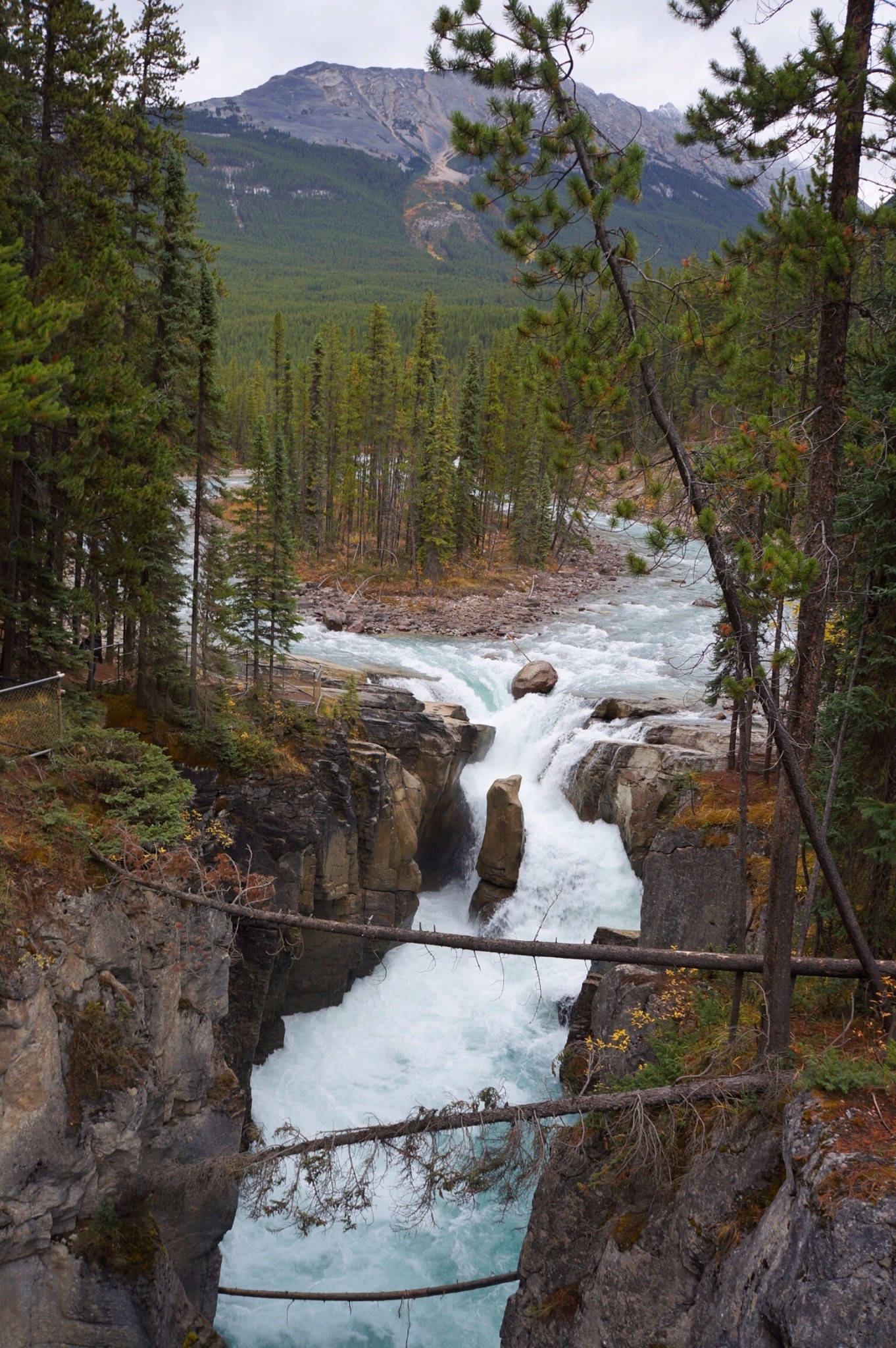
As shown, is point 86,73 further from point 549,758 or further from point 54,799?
point 549,758

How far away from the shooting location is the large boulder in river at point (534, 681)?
2931 centimetres

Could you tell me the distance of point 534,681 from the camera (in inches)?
1159

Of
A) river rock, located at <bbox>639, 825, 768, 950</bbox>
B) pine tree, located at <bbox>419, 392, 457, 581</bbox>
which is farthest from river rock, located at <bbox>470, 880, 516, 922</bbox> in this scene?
pine tree, located at <bbox>419, 392, 457, 581</bbox>

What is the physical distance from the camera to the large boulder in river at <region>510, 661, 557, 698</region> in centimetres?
2931

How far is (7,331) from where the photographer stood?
9.00 meters

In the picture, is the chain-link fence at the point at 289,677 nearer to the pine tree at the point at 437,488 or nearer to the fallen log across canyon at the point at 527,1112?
the fallen log across canyon at the point at 527,1112

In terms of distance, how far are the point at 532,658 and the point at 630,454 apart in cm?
2602

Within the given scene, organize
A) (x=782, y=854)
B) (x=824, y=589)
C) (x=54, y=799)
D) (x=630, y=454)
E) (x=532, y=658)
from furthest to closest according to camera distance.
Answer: (x=532, y=658) → (x=54, y=799) → (x=782, y=854) → (x=630, y=454) → (x=824, y=589)

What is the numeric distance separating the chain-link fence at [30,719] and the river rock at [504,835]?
12733mm

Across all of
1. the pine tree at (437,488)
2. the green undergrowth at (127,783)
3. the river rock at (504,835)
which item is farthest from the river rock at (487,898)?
the pine tree at (437,488)

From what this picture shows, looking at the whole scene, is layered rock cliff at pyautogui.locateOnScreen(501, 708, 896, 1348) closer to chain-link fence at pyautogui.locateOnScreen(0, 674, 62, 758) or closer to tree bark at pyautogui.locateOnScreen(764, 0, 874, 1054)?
tree bark at pyautogui.locateOnScreen(764, 0, 874, 1054)

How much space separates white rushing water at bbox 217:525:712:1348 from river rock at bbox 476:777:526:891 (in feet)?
1.43

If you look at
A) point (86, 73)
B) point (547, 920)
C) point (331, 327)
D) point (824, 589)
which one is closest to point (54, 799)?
point (824, 589)

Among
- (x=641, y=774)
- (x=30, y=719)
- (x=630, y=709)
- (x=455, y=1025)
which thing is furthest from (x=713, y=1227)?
(x=630, y=709)
